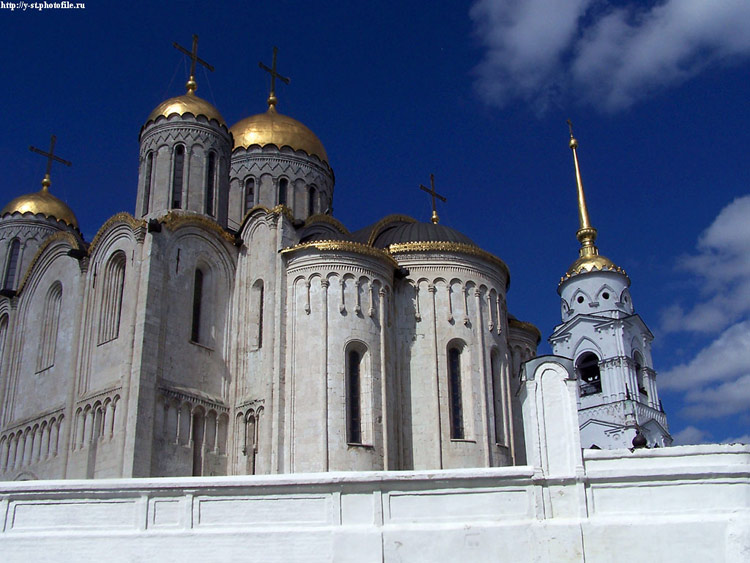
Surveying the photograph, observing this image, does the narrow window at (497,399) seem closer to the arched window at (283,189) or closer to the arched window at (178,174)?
the arched window at (178,174)

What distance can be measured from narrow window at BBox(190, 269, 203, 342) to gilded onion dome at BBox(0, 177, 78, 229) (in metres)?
9.87

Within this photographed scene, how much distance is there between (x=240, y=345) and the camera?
798 inches

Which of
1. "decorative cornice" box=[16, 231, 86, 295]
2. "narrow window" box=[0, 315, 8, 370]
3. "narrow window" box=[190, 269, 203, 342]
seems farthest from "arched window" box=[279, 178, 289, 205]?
"narrow window" box=[0, 315, 8, 370]

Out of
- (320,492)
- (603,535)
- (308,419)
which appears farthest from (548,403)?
(308,419)

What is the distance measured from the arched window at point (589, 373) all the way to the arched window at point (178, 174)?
18443 millimetres

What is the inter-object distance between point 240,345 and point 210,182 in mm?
5149

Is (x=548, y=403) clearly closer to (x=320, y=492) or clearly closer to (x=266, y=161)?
(x=320, y=492)

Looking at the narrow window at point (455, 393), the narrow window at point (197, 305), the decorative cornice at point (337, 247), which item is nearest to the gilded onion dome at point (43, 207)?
the narrow window at point (197, 305)

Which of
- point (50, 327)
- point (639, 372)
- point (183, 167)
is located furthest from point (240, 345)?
point (639, 372)

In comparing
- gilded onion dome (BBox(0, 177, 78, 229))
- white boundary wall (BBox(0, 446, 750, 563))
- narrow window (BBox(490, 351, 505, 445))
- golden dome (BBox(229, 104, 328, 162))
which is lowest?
white boundary wall (BBox(0, 446, 750, 563))

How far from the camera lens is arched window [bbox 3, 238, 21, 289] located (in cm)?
2645

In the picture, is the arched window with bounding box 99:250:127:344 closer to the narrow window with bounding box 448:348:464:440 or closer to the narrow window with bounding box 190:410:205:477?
the narrow window with bounding box 190:410:205:477

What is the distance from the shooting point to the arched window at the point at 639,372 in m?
32.8

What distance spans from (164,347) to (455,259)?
741cm
